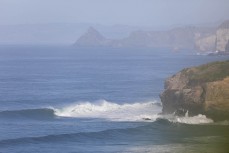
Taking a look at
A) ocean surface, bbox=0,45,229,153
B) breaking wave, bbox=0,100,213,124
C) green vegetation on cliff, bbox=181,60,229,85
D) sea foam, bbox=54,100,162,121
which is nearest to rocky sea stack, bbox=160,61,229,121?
green vegetation on cliff, bbox=181,60,229,85

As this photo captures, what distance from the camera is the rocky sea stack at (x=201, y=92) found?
5947 cm

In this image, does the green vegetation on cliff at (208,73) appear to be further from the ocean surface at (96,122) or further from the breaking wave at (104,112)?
the ocean surface at (96,122)

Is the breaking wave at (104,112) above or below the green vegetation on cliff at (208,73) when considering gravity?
below

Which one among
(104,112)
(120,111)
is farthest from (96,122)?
(120,111)

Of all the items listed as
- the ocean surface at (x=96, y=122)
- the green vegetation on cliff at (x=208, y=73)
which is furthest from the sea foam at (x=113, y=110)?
the green vegetation on cliff at (x=208, y=73)

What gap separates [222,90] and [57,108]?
26.6 m

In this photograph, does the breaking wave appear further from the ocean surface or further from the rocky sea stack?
the rocky sea stack

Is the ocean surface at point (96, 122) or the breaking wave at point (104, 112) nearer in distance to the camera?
the ocean surface at point (96, 122)

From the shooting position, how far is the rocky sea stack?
195 feet

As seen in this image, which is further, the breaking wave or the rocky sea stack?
the breaking wave

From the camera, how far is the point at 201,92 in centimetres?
6081

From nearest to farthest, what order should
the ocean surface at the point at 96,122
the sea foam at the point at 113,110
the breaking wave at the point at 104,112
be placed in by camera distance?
the ocean surface at the point at 96,122
the breaking wave at the point at 104,112
the sea foam at the point at 113,110

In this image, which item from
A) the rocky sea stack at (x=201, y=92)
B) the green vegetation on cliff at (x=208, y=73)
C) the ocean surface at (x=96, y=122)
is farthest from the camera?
the green vegetation on cliff at (x=208, y=73)

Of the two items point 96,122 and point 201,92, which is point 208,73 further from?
point 96,122
